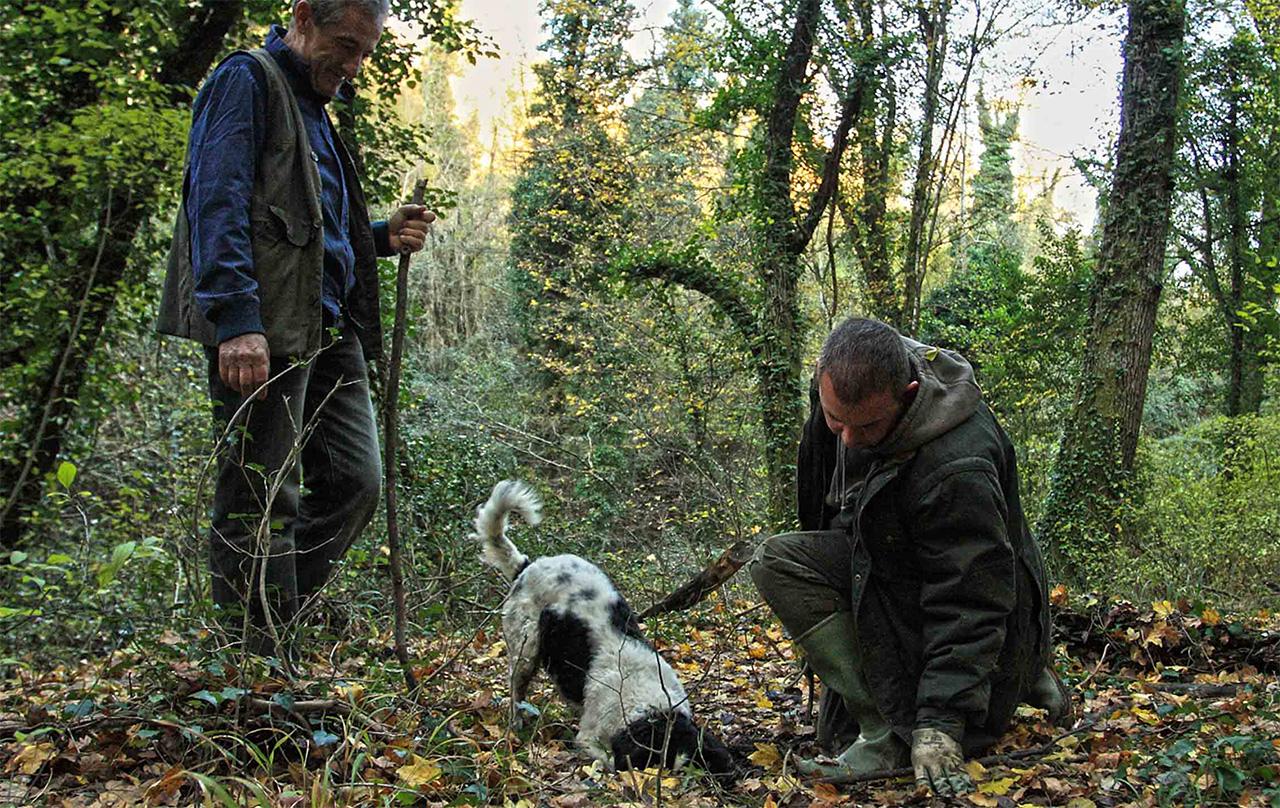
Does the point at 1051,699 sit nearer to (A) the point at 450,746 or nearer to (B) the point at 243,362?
(A) the point at 450,746

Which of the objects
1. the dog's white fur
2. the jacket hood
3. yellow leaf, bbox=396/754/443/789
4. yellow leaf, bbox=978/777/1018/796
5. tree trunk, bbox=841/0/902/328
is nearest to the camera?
yellow leaf, bbox=396/754/443/789

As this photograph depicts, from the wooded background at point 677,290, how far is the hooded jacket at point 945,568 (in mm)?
1563

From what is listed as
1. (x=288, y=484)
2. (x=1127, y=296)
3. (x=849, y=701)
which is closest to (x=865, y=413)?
(x=849, y=701)

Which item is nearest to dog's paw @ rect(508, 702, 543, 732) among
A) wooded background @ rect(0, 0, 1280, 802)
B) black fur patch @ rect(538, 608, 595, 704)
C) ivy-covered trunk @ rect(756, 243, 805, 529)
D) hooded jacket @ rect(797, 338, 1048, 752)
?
black fur patch @ rect(538, 608, 595, 704)

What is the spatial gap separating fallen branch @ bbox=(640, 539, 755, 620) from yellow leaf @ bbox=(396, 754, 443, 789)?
1772mm

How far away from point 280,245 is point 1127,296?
9313mm

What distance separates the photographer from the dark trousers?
10.4ft

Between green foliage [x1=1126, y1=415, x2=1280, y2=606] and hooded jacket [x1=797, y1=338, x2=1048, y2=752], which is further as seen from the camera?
green foliage [x1=1126, y1=415, x2=1280, y2=606]

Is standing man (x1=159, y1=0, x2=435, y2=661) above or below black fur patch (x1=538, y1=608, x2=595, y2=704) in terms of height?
above

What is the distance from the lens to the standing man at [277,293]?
10.4ft

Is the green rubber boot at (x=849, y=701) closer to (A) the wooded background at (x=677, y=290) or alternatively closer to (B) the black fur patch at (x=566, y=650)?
(B) the black fur patch at (x=566, y=650)

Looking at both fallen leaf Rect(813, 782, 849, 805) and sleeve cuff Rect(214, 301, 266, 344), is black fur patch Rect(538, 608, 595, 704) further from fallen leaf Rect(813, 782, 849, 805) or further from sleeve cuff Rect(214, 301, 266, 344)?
sleeve cuff Rect(214, 301, 266, 344)

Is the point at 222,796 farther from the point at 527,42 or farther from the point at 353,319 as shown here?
the point at 527,42

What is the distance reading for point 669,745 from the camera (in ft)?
11.3
